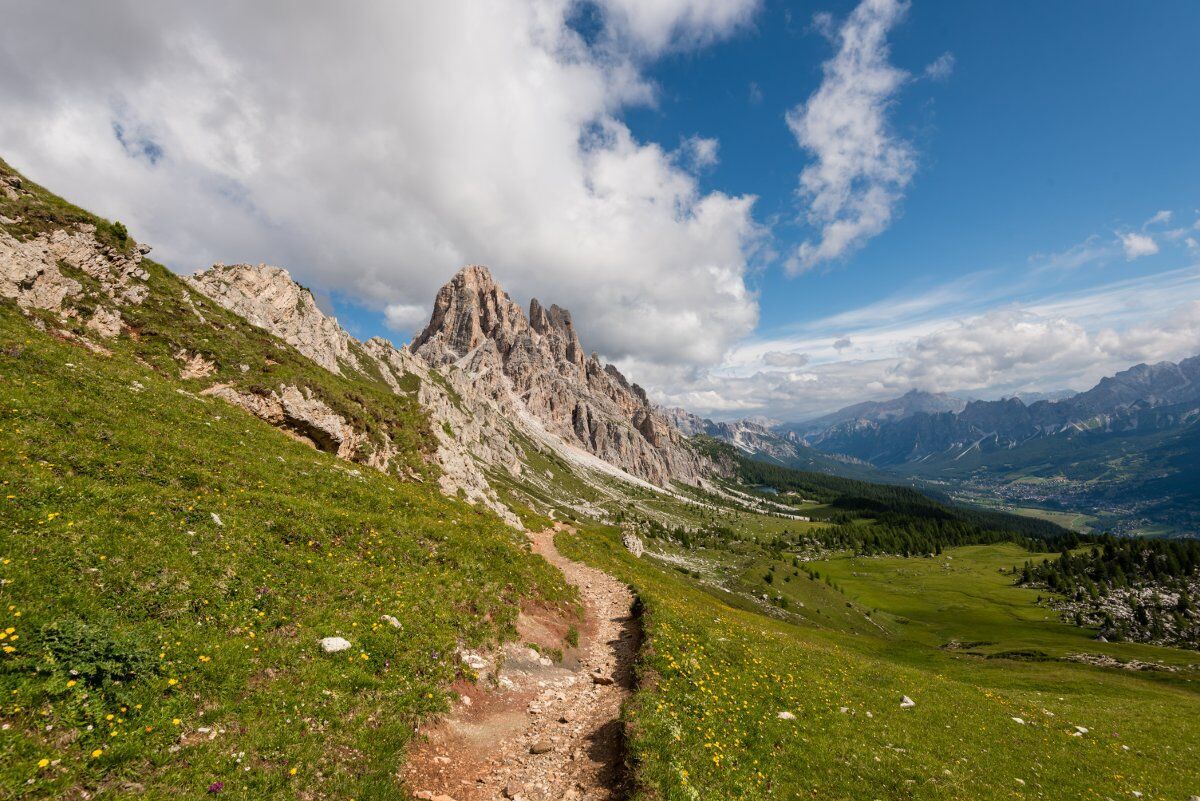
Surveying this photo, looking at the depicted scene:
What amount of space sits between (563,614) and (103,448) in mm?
20587

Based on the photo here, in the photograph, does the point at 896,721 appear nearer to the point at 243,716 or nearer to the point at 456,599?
the point at 456,599

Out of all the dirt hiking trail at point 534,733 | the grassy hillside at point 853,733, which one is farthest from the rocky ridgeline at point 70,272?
the grassy hillside at point 853,733

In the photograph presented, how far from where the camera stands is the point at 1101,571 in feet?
518

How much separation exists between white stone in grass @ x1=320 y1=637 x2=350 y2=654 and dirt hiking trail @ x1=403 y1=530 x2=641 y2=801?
356 cm

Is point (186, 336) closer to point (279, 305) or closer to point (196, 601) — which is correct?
point (196, 601)

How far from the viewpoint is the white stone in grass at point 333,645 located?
13.6m

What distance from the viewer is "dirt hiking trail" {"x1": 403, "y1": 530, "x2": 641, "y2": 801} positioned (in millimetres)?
12141

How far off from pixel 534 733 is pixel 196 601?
10.8 meters

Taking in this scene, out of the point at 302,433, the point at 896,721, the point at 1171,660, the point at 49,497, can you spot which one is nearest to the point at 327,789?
the point at 49,497

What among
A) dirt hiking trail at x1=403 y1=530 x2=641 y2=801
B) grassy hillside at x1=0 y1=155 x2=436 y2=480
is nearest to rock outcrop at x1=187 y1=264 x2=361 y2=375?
grassy hillside at x1=0 y1=155 x2=436 y2=480

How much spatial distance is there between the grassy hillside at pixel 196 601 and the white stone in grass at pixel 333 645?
0.60 ft

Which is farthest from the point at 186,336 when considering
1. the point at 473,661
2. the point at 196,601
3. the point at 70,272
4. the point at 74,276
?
the point at 473,661

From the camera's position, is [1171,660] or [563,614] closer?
[563,614]

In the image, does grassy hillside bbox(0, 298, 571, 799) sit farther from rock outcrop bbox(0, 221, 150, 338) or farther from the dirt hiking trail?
rock outcrop bbox(0, 221, 150, 338)
